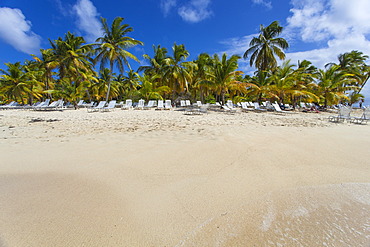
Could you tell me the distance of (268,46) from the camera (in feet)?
63.5

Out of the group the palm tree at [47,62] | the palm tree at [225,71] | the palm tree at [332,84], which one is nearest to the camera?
the palm tree at [225,71]

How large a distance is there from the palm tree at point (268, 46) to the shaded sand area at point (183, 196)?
19159 millimetres

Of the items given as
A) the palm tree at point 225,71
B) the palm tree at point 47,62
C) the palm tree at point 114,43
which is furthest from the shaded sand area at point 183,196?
the palm tree at point 47,62

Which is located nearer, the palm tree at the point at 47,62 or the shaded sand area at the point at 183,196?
the shaded sand area at the point at 183,196

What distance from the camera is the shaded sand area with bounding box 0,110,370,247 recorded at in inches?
56.4

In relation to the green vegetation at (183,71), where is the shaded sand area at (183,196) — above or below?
below

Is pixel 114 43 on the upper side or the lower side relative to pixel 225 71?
upper

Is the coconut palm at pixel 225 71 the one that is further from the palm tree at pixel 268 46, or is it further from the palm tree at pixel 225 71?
the palm tree at pixel 268 46

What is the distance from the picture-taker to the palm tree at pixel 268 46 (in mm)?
19000

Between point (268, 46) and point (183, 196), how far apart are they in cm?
2244

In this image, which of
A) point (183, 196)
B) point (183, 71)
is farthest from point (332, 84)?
point (183, 196)

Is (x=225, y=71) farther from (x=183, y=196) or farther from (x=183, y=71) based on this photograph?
(x=183, y=196)

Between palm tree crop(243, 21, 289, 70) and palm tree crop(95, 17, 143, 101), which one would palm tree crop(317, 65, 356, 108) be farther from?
palm tree crop(95, 17, 143, 101)

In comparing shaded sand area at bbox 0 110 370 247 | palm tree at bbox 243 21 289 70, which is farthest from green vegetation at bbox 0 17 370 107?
shaded sand area at bbox 0 110 370 247
